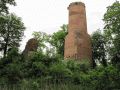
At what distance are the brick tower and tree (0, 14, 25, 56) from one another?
23.1 feet

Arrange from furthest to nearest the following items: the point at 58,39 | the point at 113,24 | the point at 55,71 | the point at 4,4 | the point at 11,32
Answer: the point at 58,39
the point at 11,32
the point at 113,24
the point at 55,71
the point at 4,4

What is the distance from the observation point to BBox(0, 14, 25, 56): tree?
39875mm

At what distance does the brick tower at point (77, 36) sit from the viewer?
129ft

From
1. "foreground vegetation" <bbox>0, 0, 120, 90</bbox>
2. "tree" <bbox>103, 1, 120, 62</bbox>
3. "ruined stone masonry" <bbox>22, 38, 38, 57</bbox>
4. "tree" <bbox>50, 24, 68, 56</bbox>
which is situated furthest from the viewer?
"tree" <bbox>50, 24, 68, 56</bbox>

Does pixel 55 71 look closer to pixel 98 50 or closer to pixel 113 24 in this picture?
pixel 113 24

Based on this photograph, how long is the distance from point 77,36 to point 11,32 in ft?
31.5

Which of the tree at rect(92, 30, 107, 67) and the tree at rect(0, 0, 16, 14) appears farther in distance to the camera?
the tree at rect(92, 30, 107, 67)

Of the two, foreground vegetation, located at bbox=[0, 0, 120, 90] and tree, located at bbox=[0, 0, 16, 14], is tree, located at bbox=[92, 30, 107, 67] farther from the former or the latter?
tree, located at bbox=[0, 0, 16, 14]

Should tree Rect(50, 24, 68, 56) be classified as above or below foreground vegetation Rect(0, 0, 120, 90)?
→ above

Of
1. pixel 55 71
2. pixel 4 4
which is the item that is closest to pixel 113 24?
pixel 55 71

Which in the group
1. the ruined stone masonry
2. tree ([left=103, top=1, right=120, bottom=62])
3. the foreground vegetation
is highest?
tree ([left=103, top=1, right=120, bottom=62])

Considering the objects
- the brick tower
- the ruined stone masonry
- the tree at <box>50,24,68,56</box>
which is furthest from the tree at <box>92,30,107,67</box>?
the ruined stone masonry

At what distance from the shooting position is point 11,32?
135 feet

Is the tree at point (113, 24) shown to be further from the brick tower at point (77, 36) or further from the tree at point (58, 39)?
the tree at point (58, 39)
